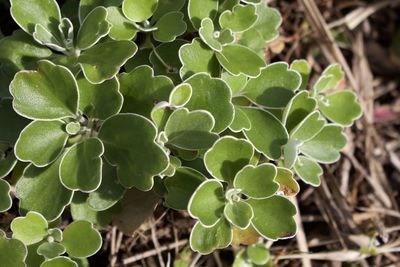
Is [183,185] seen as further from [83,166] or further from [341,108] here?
[341,108]

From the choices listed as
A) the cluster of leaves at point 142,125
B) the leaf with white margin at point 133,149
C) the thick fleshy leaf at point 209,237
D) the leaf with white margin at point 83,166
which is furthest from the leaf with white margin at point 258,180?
the leaf with white margin at point 83,166

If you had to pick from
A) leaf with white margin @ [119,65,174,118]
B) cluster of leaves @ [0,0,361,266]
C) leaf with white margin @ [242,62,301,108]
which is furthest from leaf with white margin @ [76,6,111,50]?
leaf with white margin @ [242,62,301,108]

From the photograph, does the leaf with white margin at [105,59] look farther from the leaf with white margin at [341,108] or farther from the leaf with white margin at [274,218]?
the leaf with white margin at [341,108]

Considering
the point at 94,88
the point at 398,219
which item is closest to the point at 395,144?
the point at 398,219

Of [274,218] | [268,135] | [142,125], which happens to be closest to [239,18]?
[268,135]

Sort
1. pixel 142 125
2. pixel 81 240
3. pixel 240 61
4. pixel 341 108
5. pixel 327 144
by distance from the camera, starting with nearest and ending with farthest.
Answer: pixel 142 125 → pixel 81 240 → pixel 240 61 → pixel 327 144 → pixel 341 108

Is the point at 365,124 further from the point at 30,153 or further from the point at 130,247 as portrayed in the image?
the point at 30,153

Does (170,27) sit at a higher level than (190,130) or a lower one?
higher
